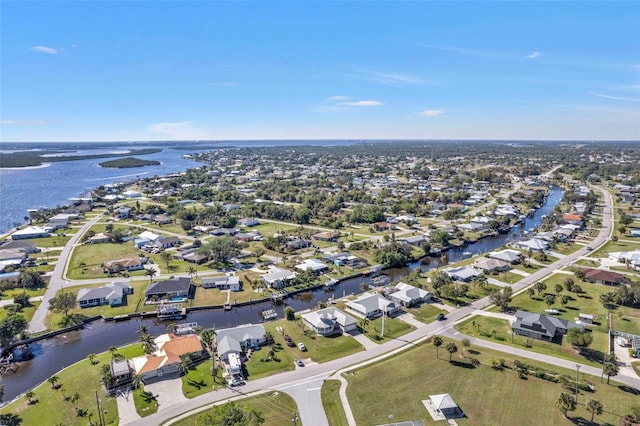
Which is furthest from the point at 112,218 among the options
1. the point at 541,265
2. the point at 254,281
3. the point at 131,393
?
the point at 541,265

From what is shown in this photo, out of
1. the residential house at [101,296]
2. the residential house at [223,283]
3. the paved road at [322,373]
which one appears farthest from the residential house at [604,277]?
the residential house at [101,296]

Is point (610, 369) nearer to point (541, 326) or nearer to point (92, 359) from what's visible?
point (541, 326)

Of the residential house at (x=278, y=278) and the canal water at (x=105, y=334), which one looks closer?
the canal water at (x=105, y=334)

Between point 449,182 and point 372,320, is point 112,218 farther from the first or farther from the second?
point 449,182

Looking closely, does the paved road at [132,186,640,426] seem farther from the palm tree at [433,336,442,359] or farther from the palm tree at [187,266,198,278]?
the palm tree at [187,266,198,278]

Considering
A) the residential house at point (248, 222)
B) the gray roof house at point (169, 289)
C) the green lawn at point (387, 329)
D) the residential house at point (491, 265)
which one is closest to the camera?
the green lawn at point (387, 329)

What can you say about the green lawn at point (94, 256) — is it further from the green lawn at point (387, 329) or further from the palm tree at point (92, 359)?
the green lawn at point (387, 329)

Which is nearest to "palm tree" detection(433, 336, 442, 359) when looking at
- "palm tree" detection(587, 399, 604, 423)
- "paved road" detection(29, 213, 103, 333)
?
"palm tree" detection(587, 399, 604, 423)
